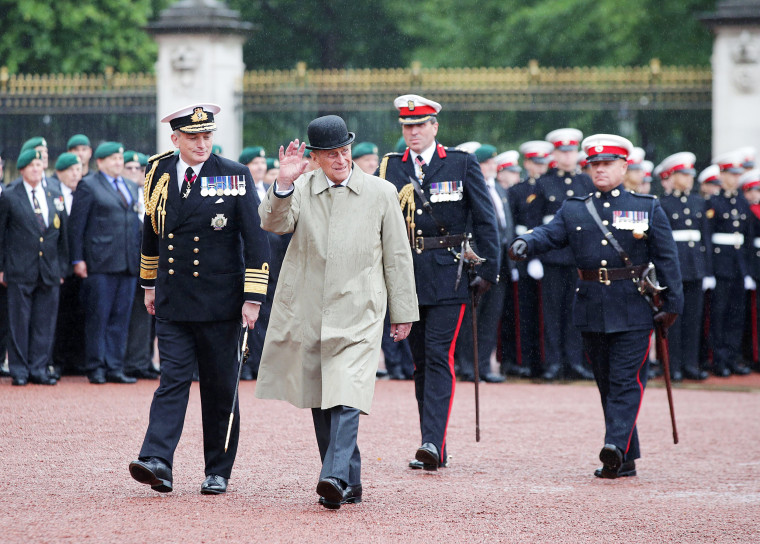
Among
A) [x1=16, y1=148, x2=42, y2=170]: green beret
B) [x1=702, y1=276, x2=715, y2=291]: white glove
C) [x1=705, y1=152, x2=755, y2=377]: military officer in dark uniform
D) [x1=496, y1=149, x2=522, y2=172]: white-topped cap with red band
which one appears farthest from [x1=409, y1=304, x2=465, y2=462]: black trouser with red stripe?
[x1=496, y1=149, x2=522, y2=172]: white-topped cap with red band

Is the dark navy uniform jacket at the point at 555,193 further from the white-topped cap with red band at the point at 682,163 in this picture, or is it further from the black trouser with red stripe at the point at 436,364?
the black trouser with red stripe at the point at 436,364

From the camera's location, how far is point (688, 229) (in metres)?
12.8

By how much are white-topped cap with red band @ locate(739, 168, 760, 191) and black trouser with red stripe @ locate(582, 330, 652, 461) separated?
6.42m

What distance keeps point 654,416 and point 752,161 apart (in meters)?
4.93

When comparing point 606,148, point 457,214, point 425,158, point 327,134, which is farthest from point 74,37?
point 327,134

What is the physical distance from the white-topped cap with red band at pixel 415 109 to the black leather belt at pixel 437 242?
687mm

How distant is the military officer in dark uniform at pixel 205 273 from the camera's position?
6.72 meters

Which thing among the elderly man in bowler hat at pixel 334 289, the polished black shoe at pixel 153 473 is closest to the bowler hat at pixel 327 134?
the elderly man in bowler hat at pixel 334 289

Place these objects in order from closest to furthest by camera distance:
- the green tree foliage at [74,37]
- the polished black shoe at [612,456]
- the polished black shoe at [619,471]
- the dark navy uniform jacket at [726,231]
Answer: the polished black shoe at [612,456], the polished black shoe at [619,471], the dark navy uniform jacket at [726,231], the green tree foliage at [74,37]

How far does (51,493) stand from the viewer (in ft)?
21.5

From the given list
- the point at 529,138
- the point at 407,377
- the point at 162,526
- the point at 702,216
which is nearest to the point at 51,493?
the point at 162,526

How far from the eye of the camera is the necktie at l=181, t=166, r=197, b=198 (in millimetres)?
6797

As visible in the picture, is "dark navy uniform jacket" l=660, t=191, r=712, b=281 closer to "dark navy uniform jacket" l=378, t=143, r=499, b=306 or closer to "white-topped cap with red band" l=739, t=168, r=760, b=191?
"white-topped cap with red band" l=739, t=168, r=760, b=191

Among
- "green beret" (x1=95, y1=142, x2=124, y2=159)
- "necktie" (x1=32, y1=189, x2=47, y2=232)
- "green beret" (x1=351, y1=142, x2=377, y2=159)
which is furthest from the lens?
"green beret" (x1=351, y1=142, x2=377, y2=159)
